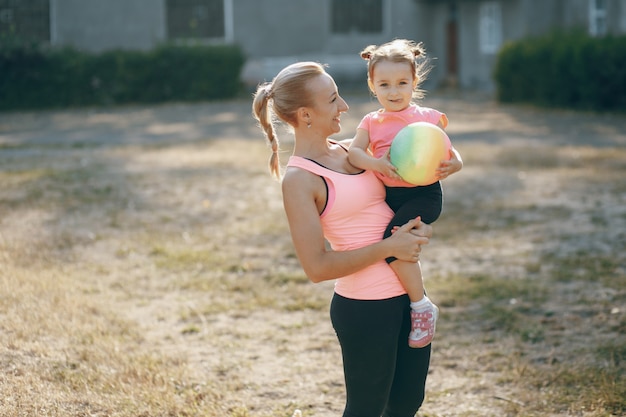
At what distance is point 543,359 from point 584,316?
912 millimetres

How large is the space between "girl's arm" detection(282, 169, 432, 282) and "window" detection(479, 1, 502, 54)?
2731 cm

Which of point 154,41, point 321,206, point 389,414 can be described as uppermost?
point 154,41

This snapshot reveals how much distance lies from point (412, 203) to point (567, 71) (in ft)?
59.9

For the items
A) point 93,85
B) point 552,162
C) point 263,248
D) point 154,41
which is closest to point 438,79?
point 154,41

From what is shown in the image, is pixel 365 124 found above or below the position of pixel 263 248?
above

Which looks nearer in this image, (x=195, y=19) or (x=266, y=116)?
(x=266, y=116)

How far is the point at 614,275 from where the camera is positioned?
6.95 m

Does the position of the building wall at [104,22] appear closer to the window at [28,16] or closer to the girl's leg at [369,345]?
the window at [28,16]

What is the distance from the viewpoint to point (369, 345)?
3.13 m

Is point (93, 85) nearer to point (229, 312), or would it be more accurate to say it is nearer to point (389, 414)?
point (229, 312)

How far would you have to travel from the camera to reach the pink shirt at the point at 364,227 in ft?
10.2

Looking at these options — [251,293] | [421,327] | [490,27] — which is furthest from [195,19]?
[421,327]

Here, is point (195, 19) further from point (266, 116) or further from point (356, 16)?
point (266, 116)

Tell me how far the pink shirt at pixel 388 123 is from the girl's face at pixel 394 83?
4 cm
